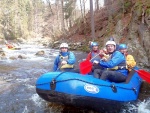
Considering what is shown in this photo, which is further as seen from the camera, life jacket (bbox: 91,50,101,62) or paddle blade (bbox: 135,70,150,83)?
life jacket (bbox: 91,50,101,62)

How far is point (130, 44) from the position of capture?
10773 mm

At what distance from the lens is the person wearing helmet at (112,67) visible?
5312 mm

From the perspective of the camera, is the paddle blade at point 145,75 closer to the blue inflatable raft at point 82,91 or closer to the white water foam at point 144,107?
the white water foam at point 144,107

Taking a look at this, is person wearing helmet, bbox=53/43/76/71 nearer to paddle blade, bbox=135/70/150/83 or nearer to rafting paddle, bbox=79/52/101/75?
rafting paddle, bbox=79/52/101/75

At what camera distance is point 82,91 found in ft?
15.0

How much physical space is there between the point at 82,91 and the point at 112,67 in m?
1.27

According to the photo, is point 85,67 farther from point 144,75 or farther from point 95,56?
point 144,75

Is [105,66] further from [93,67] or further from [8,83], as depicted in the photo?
[8,83]

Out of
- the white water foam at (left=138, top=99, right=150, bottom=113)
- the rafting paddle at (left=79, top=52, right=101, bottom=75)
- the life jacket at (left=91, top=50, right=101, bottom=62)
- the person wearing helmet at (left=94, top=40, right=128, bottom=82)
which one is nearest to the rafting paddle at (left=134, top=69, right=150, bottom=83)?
the white water foam at (left=138, top=99, right=150, bottom=113)

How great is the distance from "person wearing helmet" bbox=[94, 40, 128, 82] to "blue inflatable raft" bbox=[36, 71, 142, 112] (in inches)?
14.3

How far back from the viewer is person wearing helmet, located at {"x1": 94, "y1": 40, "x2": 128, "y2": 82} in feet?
17.4

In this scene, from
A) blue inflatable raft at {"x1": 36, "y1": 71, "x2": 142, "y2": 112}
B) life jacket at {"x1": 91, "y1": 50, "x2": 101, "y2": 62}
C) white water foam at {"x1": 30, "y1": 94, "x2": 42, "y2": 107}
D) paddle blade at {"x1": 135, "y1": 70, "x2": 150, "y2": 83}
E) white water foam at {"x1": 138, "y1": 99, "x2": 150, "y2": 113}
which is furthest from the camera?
life jacket at {"x1": 91, "y1": 50, "x2": 101, "y2": 62}

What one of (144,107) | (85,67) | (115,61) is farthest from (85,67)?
(144,107)

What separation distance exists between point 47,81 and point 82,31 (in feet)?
54.4
